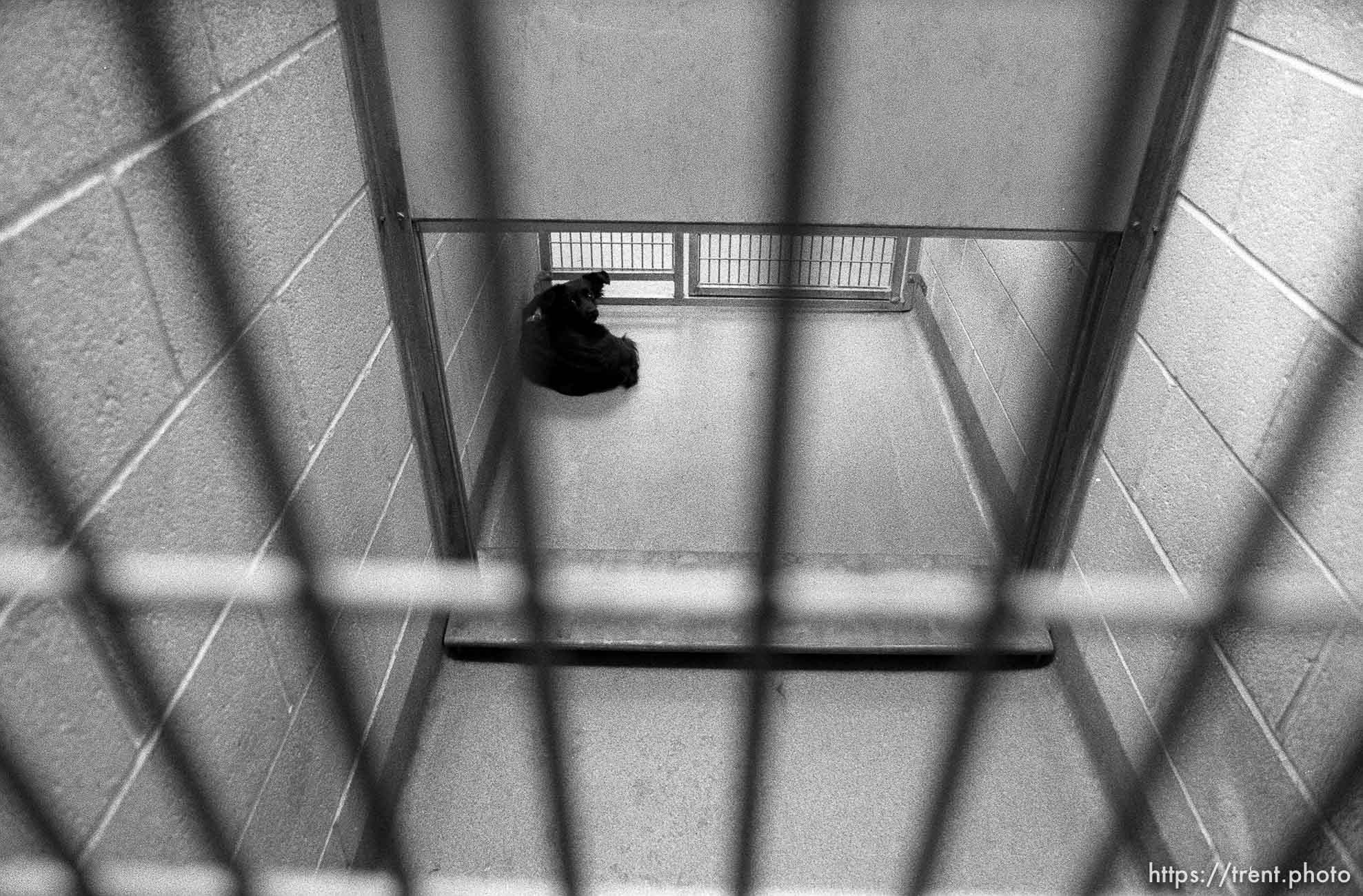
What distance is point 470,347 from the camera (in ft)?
6.95

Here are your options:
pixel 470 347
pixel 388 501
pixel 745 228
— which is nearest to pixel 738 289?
A: pixel 470 347

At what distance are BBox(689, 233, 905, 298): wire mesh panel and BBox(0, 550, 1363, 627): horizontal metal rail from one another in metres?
1.48

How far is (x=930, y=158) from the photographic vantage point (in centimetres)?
134

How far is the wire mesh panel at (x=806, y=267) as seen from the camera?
3.13 meters

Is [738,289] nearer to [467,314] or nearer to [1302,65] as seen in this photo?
[467,314]

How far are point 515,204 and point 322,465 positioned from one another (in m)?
0.52

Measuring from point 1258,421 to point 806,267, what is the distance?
2.55 metres

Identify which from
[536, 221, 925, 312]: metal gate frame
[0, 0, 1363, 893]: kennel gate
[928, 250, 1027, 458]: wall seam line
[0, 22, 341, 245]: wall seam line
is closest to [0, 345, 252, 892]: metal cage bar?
[0, 0, 1363, 893]: kennel gate

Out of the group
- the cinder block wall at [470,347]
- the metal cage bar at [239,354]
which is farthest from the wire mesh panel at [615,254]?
the metal cage bar at [239,354]

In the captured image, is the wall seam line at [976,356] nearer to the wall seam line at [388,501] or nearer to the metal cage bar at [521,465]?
the wall seam line at [388,501]

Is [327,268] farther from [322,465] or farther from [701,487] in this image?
[701,487]

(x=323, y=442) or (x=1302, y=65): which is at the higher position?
(x=1302, y=65)

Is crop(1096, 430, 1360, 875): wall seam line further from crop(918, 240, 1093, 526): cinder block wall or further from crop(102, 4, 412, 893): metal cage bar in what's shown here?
crop(102, 4, 412, 893): metal cage bar

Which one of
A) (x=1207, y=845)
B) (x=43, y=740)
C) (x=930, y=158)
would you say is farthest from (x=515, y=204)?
(x=1207, y=845)
